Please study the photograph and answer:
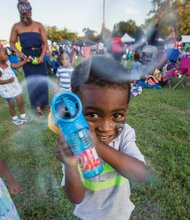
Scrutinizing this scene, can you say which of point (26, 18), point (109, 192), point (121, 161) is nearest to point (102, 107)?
point (121, 161)

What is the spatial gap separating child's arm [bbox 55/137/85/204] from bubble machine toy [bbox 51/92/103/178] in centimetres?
4

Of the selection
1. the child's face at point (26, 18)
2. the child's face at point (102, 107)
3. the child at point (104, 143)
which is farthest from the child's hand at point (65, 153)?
the child's face at point (26, 18)

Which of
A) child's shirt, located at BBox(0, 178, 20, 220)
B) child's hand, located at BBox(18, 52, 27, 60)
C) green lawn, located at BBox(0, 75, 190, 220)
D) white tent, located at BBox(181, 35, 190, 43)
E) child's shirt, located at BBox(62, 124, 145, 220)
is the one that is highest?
child's shirt, located at BBox(62, 124, 145, 220)

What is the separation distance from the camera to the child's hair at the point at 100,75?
86cm

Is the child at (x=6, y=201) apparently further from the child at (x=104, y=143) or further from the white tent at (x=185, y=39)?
the white tent at (x=185, y=39)

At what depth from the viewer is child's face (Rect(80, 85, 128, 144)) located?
32.4 inches

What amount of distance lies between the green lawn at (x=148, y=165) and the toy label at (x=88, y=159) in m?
1.34

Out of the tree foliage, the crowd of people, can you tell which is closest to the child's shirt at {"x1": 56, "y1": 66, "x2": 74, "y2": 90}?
the tree foliage

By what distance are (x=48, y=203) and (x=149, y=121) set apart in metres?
2.18

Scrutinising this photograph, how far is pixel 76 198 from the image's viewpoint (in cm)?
88

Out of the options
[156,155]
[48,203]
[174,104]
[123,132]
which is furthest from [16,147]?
[174,104]

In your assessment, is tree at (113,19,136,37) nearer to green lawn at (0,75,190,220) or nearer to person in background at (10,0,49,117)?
green lawn at (0,75,190,220)

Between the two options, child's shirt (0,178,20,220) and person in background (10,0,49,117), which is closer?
child's shirt (0,178,20,220)

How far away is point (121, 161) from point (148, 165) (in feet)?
5.40
